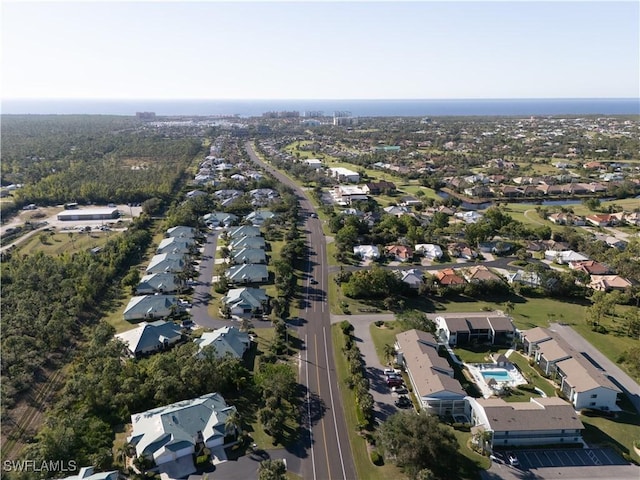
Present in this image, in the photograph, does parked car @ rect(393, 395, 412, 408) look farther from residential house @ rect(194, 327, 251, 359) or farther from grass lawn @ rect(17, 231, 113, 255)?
grass lawn @ rect(17, 231, 113, 255)

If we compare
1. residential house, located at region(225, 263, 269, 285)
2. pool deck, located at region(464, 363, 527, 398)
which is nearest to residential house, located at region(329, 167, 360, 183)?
residential house, located at region(225, 263, 269, 285)

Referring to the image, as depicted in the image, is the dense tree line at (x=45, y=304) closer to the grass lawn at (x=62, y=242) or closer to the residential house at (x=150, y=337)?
the grass lawn at (x=62, y=242)

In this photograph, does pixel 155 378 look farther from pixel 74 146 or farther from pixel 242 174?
pixel 74 146

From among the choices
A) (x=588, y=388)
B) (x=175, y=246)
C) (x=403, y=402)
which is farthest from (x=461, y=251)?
(x=175, y=246)

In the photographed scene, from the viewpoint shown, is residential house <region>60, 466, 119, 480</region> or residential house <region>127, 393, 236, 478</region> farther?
residential house <region>127, 393, 236, 478</region>

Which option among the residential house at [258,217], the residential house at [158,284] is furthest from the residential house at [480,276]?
the residential house at [258,217]
